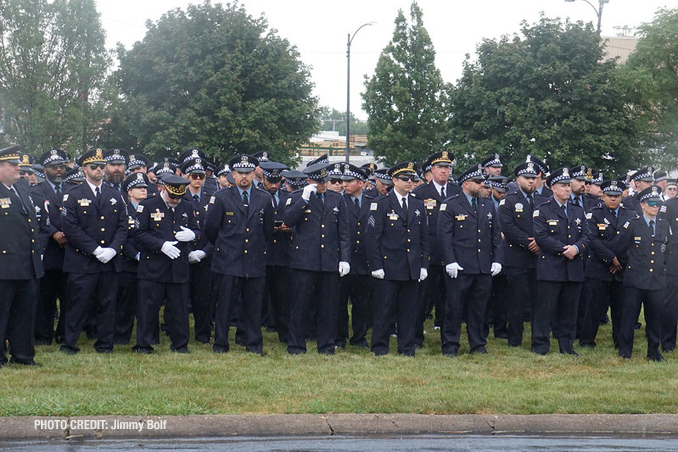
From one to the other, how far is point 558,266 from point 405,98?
35.9 metres

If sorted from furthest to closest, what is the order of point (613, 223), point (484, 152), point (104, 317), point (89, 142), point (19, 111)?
point (89, 142), point (19, 111), point (484, 152), point (613, 223), point (104, 317)

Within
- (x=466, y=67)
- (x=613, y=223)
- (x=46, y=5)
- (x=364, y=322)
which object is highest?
(x=46, y=5)

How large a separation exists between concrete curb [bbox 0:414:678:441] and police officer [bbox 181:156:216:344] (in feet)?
15.7

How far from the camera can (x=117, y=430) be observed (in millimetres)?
7445

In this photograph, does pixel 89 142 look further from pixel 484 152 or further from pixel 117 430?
pixel 117 430

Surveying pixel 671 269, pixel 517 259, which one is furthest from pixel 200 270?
pixel 671 269

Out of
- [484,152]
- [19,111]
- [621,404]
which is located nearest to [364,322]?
[621,404]

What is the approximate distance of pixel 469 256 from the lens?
1182 centimetres

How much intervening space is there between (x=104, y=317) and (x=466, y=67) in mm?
28991

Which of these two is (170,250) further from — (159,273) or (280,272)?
(280,272)

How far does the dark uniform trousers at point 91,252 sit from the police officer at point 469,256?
→ 13.4ft

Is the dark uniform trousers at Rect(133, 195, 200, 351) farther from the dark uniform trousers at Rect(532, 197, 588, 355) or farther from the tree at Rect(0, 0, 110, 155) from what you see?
the tree at Rect(0, 0, 110, 155)

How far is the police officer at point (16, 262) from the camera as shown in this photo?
9.77m

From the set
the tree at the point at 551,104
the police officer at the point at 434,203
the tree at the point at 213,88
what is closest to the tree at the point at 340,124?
the tree at the point at 213,88
